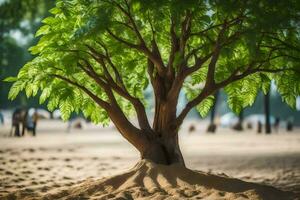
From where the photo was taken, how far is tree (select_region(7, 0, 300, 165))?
8734mm

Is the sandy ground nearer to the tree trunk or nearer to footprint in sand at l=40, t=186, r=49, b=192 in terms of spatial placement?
footprint in sand at l=40, t=186, r=49, b=192

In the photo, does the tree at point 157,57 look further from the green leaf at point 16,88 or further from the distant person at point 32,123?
the distant person at point 32,123

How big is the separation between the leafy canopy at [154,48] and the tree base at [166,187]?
1.76 metres

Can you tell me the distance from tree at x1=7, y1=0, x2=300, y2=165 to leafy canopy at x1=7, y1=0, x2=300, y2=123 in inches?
0.8

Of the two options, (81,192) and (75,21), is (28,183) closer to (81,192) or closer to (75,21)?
(81,192)

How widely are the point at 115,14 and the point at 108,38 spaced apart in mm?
808

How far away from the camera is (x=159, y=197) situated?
8.92 metres

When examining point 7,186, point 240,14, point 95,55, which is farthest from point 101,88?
point 240,14

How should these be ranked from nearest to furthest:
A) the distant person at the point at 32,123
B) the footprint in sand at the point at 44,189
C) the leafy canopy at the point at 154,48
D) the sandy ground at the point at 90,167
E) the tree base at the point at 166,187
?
the leafy canopy at the point at 154,48
the tree base at the point at 166,187
the footprint in sand at the point at 44,189
the sandy ground at the point at 90,167
the distant person at the point at 32,123

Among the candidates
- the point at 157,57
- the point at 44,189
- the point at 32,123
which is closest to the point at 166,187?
the point at 157,57

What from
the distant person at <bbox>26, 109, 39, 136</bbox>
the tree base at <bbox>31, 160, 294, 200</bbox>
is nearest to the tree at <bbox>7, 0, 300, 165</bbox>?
the tree base at <bbox>31, 160, 294, 200</bbox>

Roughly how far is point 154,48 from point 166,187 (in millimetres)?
2966

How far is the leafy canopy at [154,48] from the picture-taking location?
27.8 ft

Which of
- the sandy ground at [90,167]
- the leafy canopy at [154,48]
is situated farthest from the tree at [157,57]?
the sandy ground at [90,167]
